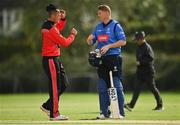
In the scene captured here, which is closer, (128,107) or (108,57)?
(108,57)

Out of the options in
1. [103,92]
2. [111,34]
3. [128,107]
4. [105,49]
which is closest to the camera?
[105,49]

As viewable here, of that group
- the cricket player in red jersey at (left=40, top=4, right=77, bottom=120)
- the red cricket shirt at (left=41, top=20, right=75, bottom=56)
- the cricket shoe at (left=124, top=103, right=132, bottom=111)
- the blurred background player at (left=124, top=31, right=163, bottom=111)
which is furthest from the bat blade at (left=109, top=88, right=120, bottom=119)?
the blurred background player at (left=124, top=31, right=163, bottom=111)

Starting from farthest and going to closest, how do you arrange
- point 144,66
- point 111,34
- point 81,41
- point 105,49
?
point 81,41, point 144,66, point 111,34, point 105,49

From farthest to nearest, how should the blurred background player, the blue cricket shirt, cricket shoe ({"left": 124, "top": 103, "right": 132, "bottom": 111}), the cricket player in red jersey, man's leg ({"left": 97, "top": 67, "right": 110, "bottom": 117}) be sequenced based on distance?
the blurred background player, cricket shoe ({"left": 124, "top": 103, "right": 132, "bottom": 111}), man's leg ({"left": 97, "top": 67, "right": 110, "bottom": 117}), the blue cricket shirt, the cricket player in red jersey

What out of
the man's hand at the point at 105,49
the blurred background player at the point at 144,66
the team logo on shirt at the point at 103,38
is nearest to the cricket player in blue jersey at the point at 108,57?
the team logo on shirt at the point at 103,38

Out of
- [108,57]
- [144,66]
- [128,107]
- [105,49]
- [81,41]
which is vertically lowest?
[128,107]

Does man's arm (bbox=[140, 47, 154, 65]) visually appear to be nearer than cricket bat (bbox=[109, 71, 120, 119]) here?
No

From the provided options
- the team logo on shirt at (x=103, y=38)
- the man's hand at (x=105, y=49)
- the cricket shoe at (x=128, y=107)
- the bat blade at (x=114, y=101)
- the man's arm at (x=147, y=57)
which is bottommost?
the cricket shoe at (x=128, y=107)

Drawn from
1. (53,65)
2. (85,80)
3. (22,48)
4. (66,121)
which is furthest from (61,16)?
(22,48)

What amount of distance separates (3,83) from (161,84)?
25.1ft

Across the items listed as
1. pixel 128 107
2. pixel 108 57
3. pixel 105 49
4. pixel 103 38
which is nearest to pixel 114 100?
pixel 108 57

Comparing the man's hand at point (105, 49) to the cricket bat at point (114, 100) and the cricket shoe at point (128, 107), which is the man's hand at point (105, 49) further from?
the cricket shoe at point (128, 107)

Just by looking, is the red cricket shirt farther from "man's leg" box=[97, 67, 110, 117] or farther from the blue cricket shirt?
"man's leg" box=[97, 67, 110, 117]

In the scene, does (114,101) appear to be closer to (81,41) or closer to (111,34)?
(111,34)
